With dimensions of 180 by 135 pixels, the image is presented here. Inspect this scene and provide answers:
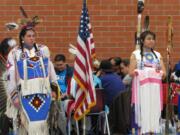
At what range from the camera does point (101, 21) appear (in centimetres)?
1208

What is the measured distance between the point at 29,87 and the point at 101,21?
3.97 metres

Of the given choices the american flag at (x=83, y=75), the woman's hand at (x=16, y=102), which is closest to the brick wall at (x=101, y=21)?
the american flag at (x=83, y=75)

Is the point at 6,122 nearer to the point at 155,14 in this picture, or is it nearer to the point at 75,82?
the point at 75,82

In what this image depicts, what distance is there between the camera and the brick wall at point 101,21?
39.4 ft

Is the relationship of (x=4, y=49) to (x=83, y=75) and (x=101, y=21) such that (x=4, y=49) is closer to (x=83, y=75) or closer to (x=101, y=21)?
(x=83, y=75)

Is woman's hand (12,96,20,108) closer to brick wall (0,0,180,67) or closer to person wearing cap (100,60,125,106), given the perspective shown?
person wearing cap (100,60,125,106)

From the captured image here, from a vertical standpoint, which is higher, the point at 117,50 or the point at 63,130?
the point at 117,50

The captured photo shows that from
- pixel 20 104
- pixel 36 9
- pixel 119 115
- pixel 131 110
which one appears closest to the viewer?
pixel 20 104

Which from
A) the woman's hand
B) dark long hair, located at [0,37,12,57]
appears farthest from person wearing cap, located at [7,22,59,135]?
dark long hair, located at [0,37,12,57]

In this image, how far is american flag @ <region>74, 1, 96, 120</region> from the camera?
912 centimetres

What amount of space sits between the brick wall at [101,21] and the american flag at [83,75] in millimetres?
2850

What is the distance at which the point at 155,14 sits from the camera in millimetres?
12148

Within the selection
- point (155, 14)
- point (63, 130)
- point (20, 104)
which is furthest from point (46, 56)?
point (155, 14)

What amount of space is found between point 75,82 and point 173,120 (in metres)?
2.23
